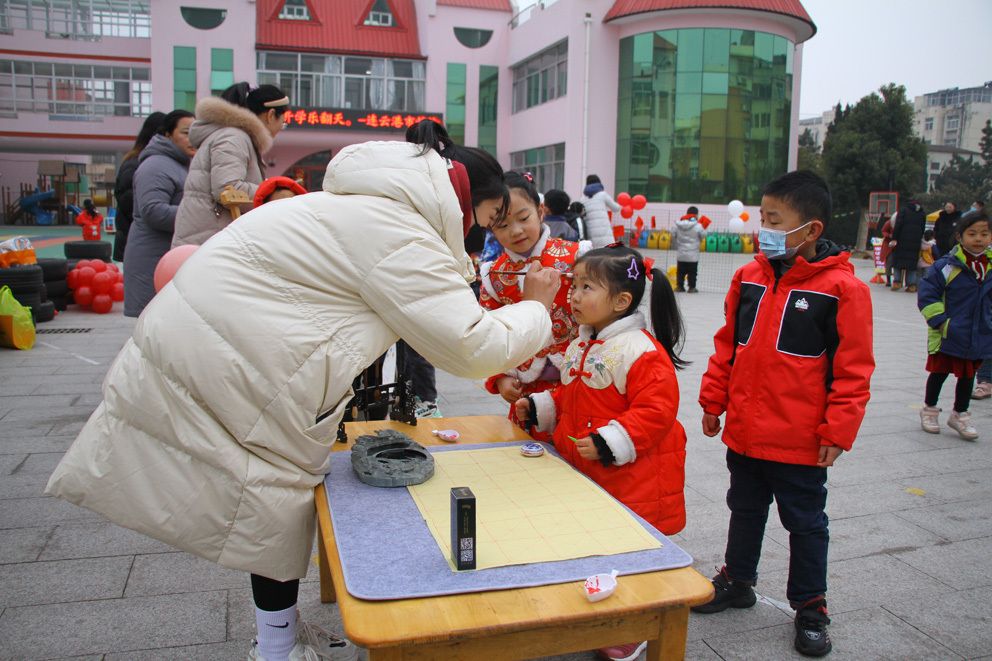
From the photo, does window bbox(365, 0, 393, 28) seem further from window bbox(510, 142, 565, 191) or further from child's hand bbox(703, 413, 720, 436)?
child's hand bbox(703, 413, 720, 436)

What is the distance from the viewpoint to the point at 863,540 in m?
3.14

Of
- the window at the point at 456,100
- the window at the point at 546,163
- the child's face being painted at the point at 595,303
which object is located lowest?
the child's face being painted at the point at 595,303

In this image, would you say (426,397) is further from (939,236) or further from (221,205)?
(939,236)

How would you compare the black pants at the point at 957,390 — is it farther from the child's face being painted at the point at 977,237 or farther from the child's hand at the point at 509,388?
the child's hand at the point at 509,388

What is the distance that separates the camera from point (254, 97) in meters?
3.81

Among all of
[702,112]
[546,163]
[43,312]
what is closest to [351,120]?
[546,163]

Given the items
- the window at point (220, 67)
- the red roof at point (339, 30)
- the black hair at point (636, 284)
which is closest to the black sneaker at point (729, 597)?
the black hair at point (636, 284)

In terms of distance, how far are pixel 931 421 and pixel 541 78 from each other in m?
23.2

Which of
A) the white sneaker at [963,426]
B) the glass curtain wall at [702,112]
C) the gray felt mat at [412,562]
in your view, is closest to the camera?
the gray felt mat at [412,562]

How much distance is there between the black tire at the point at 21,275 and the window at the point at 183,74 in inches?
751

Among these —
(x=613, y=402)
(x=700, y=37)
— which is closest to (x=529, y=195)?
(x=613, y=402)

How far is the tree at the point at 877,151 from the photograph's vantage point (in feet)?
104

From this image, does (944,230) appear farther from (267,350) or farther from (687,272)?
(267,350)

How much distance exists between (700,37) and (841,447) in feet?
78.4
